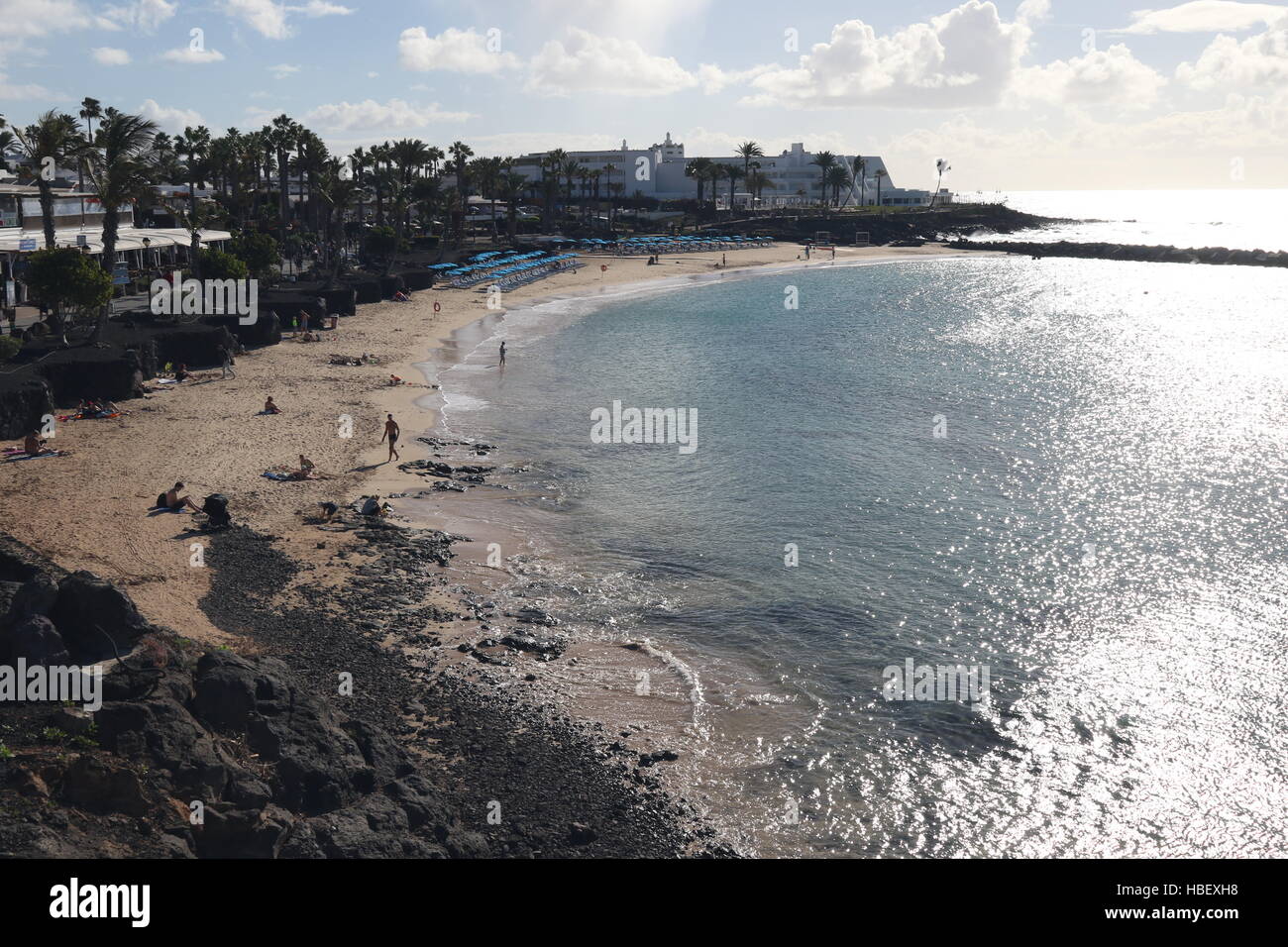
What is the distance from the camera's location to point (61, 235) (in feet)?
168

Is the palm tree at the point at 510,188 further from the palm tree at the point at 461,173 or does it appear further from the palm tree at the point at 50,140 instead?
the palm tree at the point at 50,140

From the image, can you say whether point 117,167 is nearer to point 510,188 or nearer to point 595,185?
point 510,188

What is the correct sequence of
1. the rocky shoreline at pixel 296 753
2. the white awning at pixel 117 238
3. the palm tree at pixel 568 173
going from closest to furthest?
the rocky shoreline at pixel 296 753
the white awning at pixel 117 238
the palm tree at pixel 568 173

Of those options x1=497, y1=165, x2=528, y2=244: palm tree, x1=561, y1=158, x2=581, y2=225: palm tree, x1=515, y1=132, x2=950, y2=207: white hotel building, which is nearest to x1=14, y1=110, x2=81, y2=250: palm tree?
x1=497, y1=165, x2=528, y2=244: palm tree

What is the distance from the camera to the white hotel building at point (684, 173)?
157875 mm

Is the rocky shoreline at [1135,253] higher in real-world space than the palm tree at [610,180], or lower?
lower

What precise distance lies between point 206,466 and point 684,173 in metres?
144

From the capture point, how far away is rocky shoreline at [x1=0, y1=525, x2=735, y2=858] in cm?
1188

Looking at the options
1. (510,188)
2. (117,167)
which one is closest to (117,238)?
(117,167)

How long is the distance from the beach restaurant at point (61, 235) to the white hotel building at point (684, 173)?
305 feet

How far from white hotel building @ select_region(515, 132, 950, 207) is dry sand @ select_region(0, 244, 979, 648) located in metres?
110

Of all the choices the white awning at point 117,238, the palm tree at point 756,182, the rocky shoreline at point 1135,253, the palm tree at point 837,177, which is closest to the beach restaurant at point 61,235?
the white awning at point 117,238
